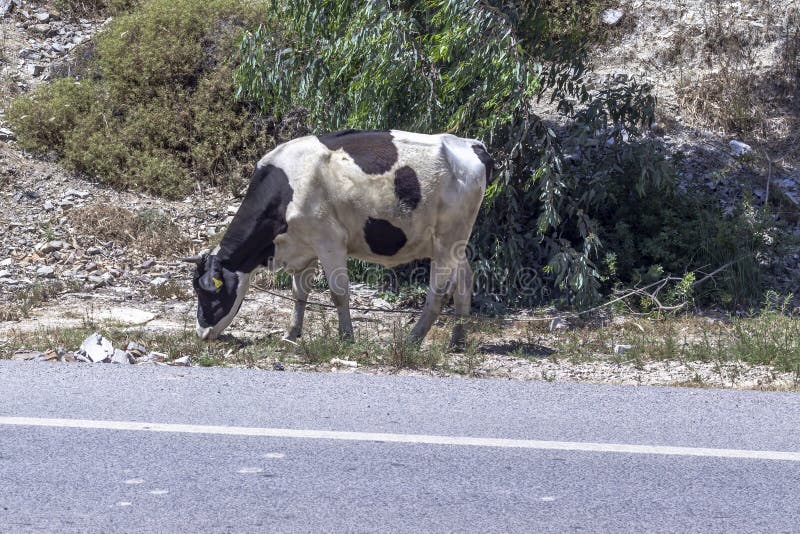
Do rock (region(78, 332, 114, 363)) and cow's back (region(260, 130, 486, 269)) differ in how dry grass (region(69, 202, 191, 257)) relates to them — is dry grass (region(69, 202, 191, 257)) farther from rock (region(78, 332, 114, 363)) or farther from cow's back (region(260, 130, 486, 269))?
rock (region(78, 332, 114, 363))

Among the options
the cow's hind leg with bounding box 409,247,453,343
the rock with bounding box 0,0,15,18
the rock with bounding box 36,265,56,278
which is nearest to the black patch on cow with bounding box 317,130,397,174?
the cow's hind leg with bounding box 409,247,453,343

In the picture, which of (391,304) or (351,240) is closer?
(351,240)

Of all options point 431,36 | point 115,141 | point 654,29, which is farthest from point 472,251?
point 654,29

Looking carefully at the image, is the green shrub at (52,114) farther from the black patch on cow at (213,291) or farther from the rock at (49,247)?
the black patch on cow at (213,291)

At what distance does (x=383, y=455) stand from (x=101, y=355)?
328 cm

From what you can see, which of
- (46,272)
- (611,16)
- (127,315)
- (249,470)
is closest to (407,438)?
(249,470)

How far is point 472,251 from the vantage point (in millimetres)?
10711

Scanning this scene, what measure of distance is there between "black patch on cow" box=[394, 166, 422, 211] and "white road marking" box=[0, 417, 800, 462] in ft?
10.3

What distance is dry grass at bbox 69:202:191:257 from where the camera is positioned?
1192 cm

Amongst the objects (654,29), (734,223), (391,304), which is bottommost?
(391,304)

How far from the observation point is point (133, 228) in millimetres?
12133

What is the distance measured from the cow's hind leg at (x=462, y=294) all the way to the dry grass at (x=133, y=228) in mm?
4197

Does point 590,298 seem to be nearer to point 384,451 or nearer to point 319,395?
point 319,395

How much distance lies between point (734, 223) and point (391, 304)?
3.88 metres
